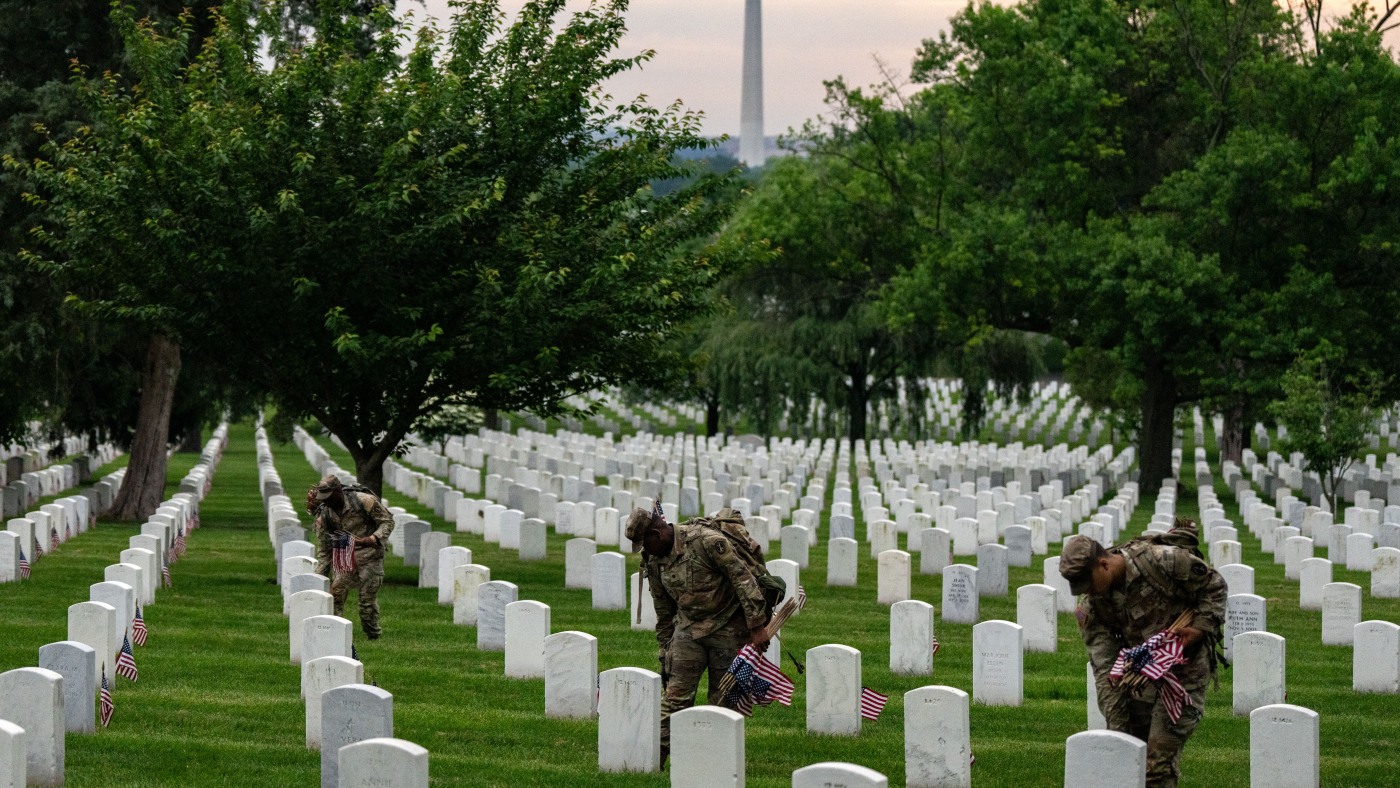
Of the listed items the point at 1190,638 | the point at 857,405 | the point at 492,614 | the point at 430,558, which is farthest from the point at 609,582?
the point at 857,405

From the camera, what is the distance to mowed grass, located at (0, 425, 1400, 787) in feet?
31.8

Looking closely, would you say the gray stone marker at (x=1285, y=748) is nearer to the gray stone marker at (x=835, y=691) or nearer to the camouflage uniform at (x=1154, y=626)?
the camouflage uniform at (x=1154, y=626)

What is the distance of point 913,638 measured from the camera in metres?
12.9

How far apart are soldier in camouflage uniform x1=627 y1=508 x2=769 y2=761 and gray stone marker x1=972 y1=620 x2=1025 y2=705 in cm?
291

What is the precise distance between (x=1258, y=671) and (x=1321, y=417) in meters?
19.0

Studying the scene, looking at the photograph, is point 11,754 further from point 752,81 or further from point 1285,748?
point 752,81

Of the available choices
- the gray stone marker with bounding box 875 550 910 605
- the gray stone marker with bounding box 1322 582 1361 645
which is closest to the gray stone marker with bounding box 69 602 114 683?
the gray stone marker with bounding box 875 550 910 605

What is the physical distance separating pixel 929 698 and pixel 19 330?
19.4m

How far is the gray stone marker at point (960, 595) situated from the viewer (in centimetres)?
1612

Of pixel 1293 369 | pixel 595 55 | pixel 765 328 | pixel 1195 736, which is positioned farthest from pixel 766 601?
pixel 765 328

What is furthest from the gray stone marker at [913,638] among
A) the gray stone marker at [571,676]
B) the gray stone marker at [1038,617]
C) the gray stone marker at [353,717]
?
the gray stone marker at [353,717]

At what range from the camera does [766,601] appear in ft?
30.8

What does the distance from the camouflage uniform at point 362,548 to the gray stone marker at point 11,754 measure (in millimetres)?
6225

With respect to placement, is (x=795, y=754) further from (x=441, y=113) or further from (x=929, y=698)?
(x=441, y=113)
